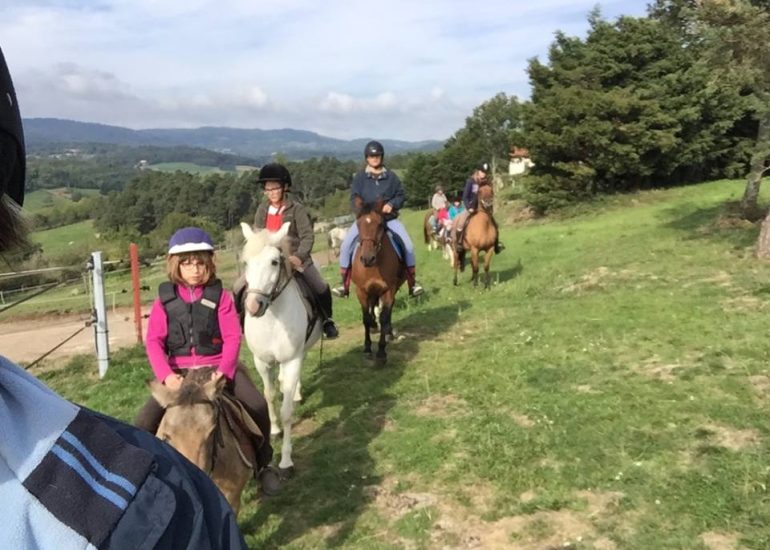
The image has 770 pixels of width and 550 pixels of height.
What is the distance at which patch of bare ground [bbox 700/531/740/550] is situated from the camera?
3.60 metres

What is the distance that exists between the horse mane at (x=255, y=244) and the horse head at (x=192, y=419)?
1992mm

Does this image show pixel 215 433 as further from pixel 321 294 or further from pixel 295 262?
pixel 321 294

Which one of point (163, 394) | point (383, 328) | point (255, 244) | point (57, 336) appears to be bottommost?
point (57, 336)

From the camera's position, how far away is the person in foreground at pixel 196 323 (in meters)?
4.04

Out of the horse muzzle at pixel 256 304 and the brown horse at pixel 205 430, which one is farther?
the horse muzzle at pixel 256 304

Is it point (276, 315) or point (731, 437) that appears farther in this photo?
point (276, 315)

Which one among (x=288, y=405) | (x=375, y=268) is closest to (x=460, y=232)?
(x=375, y=268)

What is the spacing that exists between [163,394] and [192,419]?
268 mm

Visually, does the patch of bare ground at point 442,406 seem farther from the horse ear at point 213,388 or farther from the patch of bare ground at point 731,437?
the horse ear at point 213,388

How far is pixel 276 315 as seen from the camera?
5.41 meters

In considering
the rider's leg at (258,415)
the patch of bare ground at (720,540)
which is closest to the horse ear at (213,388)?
the rider's leg at (258,415)

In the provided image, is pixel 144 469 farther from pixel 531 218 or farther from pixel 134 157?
pixel 134 157

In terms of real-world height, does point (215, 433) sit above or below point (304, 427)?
above

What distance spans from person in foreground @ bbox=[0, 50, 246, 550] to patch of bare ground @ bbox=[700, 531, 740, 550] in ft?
11.8
